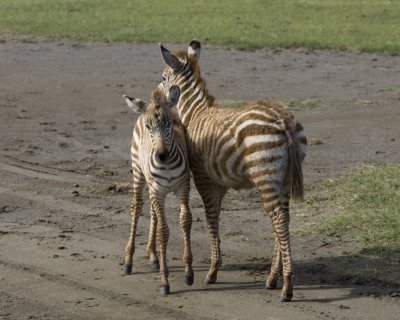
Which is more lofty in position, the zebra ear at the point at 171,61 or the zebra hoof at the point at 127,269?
the zebra ear at the point at 171,61

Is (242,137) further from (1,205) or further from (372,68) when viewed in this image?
(372,68)

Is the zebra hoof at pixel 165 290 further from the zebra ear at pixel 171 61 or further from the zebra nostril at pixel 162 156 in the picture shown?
the zebra ear at pixel 171 61

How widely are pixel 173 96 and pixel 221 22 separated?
16.0m

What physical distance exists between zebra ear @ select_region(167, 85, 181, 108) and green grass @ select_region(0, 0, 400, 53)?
13196 mm

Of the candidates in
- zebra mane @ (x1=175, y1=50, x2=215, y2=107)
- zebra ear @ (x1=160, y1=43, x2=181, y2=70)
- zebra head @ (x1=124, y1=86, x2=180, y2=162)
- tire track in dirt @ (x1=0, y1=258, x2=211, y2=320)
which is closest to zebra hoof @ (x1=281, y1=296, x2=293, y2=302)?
tire track in dirt @ (x1=0, y1=258, x2=211, y2=320)

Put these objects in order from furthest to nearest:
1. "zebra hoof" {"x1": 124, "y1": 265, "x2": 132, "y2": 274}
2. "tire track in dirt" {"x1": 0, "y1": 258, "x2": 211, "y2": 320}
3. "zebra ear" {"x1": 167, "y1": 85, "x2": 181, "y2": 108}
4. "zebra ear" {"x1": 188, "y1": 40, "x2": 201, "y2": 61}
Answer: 1. "zebra ear" {"x1": 188, "y1": 40, "x2": 201, "y2": 61}
2. "zebra hoof" {"x1": 124, "y1": 265, "x2": 132, "y2": 274}
3. "zebra ear" {"x1": 167, "y1": 85, "x2": 181, "y2": 108}
4. "tire track in dirt" {"x1": 0, "y1": 258, "x2": 211, "y2": 320}

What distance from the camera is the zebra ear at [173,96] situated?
388 inches

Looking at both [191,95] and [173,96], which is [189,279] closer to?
[173,96]

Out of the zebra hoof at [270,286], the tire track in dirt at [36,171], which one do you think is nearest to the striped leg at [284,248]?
the zebra hoof at [270,286]

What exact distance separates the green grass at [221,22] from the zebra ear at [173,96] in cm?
1320

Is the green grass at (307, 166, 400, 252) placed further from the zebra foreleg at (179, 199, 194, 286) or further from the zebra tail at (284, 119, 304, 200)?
the zebra foreleg at (179, 199, 194, 286)

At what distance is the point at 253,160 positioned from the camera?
31.0 feet

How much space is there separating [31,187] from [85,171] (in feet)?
3.44

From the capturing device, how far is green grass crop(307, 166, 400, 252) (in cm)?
1098
